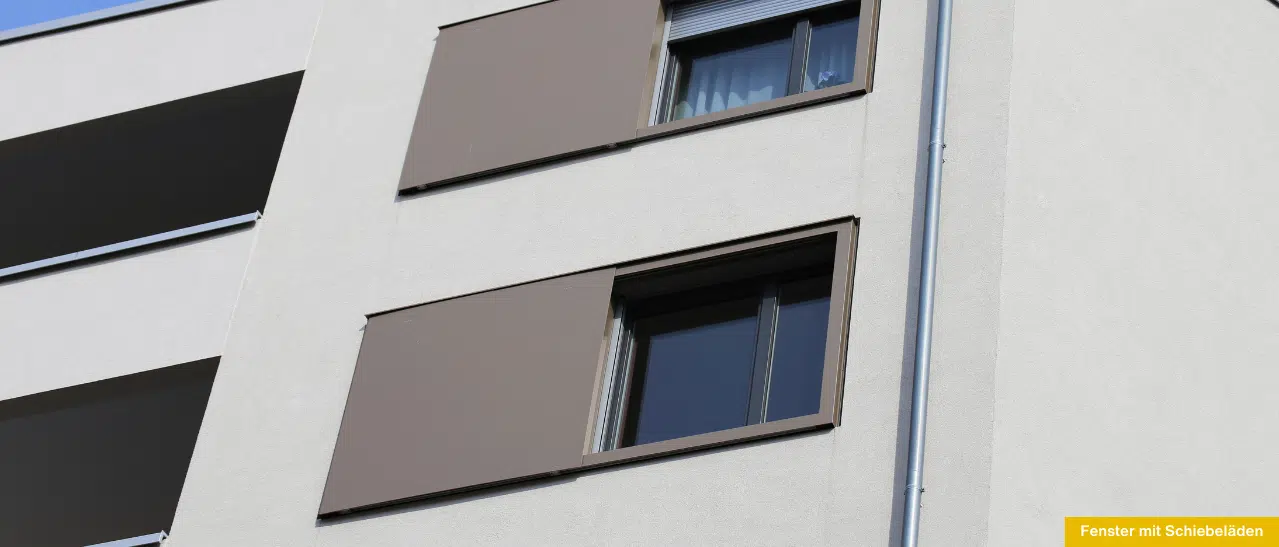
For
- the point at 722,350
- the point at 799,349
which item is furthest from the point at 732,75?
the point at 799,349

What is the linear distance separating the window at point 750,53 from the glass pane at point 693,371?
1.79m

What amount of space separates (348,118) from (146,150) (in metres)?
3.13

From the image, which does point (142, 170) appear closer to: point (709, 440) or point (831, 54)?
point (831, 54)

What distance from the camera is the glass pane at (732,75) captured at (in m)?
13.1

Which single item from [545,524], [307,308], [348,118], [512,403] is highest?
[348,118]

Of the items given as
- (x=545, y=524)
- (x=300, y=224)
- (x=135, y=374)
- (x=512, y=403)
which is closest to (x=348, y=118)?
(x=300, y=224)

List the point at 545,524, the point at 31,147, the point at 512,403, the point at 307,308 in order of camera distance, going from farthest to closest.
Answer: the point at 31,147 < the point at 307,308 < the point at 512,403 < the point at 545,524

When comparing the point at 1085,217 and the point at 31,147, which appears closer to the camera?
the point at 1085,217

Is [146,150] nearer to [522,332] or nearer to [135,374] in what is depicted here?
[135,374]

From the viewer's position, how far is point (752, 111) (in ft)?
40.6

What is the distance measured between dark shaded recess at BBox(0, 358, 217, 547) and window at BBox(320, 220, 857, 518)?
192 cm

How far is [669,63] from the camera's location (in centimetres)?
1353

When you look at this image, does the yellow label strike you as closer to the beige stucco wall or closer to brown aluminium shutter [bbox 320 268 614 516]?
the beige stucco wall

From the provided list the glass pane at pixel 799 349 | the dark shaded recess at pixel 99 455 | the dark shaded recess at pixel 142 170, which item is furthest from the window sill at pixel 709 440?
the dark shaded recess at pixel 142 170
